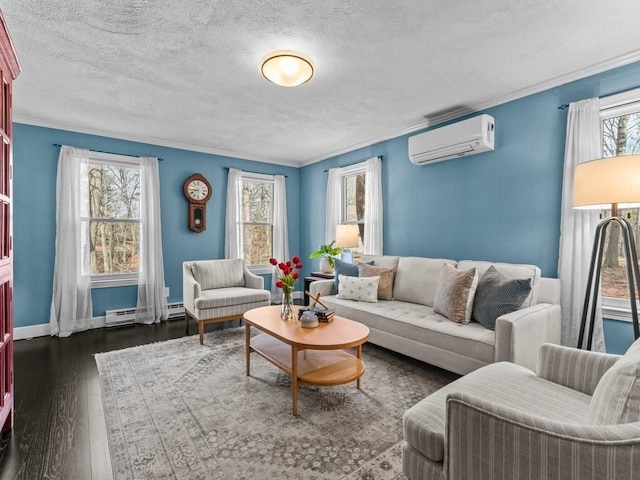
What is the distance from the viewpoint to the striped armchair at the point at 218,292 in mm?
3629

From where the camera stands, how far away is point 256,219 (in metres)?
5.66

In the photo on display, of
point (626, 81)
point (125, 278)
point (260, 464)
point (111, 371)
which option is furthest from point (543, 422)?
point (125, 278)

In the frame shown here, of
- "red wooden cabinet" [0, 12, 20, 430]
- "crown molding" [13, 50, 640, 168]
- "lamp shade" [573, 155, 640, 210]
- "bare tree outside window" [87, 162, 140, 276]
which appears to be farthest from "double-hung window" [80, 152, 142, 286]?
"lamp shade" [573, 155, 640, 210]

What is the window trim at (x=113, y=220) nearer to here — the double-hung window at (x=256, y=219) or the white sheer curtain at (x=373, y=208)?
the double-hung window at (x=256, y=219)

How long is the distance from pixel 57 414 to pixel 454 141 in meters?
3.98

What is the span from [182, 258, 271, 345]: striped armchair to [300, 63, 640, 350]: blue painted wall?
1.90 meters

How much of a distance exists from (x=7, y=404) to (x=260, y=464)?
156 centimetres

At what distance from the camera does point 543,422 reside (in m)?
0.97

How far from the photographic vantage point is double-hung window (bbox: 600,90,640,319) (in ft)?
8.51

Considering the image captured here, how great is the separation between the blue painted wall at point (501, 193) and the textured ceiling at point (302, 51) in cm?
21

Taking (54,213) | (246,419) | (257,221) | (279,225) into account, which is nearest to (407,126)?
(279,225)

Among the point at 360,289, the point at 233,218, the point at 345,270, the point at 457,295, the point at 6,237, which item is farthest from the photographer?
the point at 233,218

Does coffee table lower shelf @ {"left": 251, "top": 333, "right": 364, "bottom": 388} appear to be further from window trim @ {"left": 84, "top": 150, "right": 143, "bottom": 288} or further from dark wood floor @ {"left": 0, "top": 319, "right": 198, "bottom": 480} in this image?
window trim @ {"left": 84, "top": 150, "right": 143, "bottom": 288}

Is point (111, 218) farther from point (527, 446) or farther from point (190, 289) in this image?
point (527, 446)
